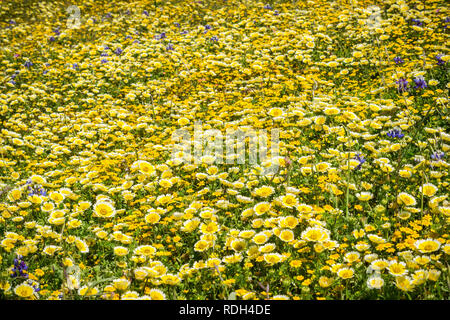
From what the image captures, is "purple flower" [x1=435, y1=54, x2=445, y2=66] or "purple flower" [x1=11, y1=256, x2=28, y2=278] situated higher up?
"purple flower" [x1=435, y1=54, x2=445, y2=66]

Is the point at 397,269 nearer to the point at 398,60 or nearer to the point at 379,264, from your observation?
the point at 379,264

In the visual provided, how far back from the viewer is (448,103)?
4.64 metres

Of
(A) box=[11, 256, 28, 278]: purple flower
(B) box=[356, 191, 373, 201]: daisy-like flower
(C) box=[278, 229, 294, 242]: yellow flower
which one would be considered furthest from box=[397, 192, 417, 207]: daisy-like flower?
(A) box=[11, 256, 28, 278]: purple flower

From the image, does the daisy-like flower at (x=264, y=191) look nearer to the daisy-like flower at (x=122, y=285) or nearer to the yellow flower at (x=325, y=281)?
the yellow flower at (x=325, y=281)

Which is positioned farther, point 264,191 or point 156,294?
point 264,191

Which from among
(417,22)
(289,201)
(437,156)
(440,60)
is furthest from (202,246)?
(417,22)

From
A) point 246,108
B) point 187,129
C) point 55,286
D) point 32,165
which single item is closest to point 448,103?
point 246,108

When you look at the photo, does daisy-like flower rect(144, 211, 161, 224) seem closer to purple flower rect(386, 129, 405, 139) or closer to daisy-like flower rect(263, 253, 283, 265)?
daisy-like flower rect(263, 253, 283, 265)

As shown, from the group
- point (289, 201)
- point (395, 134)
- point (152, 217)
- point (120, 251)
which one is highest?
point (395, 134)

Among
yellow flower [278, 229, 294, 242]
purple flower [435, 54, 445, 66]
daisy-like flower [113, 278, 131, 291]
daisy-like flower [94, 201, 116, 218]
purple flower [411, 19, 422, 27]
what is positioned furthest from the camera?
purple flower [411, 19, 422, 27]

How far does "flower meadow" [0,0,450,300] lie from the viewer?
2.85m

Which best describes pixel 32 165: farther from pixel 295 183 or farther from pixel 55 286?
pixel 295 183

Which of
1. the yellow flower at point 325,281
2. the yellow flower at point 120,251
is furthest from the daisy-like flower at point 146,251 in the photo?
the yellow flower at point 325,281

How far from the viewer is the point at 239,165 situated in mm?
4480
